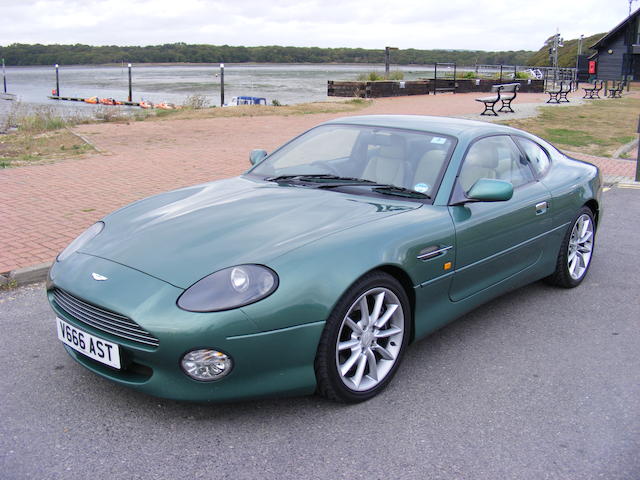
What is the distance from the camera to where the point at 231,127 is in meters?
15.4

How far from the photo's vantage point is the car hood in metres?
3.07

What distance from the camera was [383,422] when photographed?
3.11 m

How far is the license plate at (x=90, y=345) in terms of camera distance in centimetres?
294

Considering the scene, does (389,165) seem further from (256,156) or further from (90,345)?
(90,345)

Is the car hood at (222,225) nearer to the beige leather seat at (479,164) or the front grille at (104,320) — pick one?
the front grille at (104,320)

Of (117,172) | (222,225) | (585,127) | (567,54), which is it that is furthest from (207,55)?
(222,225)

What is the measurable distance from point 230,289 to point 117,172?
7.06 m

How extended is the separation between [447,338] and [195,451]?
196cm

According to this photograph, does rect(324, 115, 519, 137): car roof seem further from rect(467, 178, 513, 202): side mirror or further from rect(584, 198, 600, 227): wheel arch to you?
rect(584, 198, 600, 227): wheel arch

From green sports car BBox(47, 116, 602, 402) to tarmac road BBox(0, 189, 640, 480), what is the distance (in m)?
0.22

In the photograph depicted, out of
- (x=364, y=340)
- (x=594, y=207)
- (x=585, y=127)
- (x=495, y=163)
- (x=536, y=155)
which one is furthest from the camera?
(x=585, y=127)

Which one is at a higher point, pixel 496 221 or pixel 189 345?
pixel 496 221

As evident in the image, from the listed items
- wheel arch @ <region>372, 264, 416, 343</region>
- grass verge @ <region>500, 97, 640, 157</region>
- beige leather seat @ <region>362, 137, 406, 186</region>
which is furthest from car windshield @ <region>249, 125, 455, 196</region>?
grass verge @ <region>500, 97, 640, 157</region>

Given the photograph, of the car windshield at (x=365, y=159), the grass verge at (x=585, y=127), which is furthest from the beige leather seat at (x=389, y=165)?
the grass verge at (x=585, y=127)
